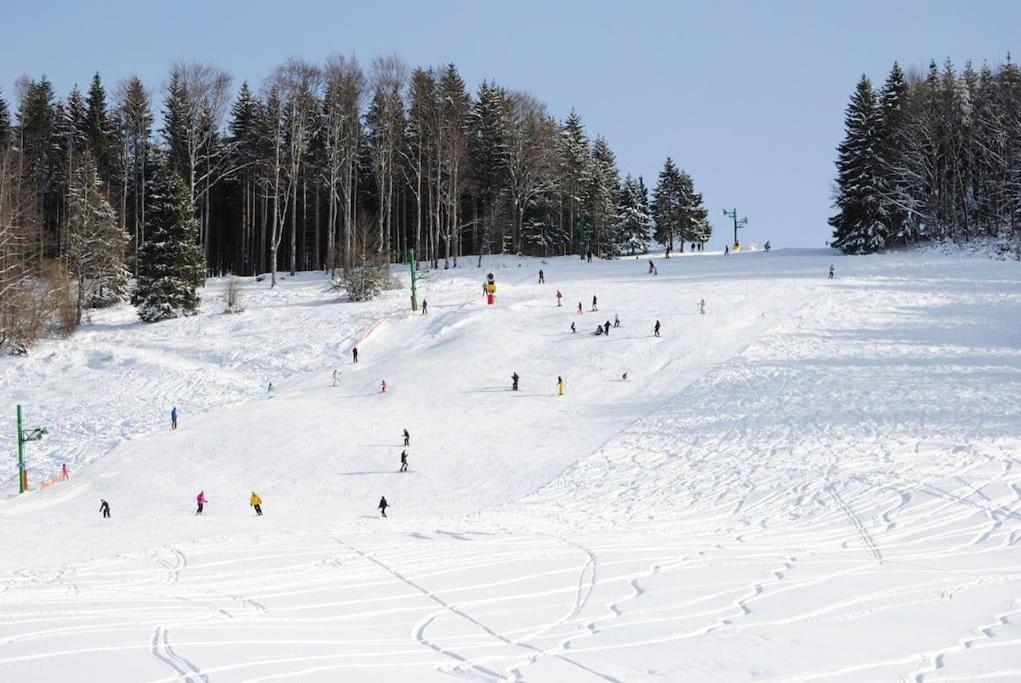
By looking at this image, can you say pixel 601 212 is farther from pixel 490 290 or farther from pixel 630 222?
pixel 490 290

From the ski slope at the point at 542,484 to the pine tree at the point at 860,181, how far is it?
4.40 m

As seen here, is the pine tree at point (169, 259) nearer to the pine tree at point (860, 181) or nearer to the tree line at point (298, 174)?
the tree line at point (298, 174)

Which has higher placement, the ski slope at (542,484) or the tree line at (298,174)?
the tree line at (298,174)

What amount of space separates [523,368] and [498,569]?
967 inches

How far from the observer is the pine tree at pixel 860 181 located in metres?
64.0

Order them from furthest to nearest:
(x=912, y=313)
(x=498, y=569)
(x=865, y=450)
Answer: (x=912, y=313) → (x=865, y=450) → (x=498, y=569)

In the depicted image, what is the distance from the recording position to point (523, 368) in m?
42.3

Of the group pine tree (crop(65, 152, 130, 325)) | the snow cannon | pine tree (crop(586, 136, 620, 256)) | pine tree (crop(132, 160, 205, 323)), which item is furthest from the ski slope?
pine tree (crop(586, 136, 620, 256))

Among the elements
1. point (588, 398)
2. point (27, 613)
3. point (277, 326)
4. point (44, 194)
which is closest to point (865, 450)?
point (588, 398)

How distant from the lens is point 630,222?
8569 centimetres

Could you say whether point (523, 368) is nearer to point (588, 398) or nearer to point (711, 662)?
point (588, 398)

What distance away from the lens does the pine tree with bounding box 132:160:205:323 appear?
52906 millimetres

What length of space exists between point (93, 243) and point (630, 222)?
153ft

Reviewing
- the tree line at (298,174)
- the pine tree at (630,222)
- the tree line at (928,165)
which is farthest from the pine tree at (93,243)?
the tree line at (928,165)
